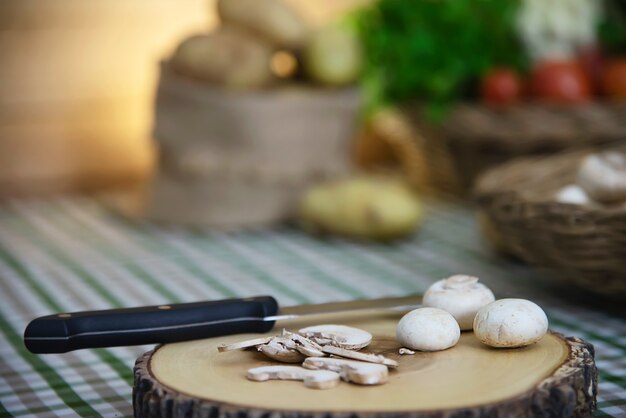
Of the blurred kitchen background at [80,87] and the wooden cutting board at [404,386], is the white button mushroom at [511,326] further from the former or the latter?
the blurred kitchen background at [80,87]

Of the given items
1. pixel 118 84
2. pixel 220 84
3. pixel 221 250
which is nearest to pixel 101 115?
pixel 118 84

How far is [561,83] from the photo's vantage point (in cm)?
162

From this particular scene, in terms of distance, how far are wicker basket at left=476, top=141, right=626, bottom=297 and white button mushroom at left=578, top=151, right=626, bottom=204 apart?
0.02 metres

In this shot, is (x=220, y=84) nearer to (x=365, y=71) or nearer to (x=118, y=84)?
(x=365, y=71)

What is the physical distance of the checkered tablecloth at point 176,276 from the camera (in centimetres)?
91

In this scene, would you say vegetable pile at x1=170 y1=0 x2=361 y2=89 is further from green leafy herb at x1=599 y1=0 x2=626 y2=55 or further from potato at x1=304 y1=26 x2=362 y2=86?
green leafy herb at x1=599 y1=0 x2=626 y2=55

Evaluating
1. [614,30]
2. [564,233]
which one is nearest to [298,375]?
[564,233]

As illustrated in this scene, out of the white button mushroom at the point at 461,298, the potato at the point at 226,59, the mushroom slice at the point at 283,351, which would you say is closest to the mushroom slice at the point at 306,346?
the mushroom slice at the point at 283,351

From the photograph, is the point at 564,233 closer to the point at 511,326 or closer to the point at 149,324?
the point at 511,326

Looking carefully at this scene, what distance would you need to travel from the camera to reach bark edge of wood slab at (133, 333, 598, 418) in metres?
0.61

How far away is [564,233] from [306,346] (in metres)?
0.41

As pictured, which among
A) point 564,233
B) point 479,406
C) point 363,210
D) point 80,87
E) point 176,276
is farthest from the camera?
point 80,87

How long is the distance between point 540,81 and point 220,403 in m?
1.16

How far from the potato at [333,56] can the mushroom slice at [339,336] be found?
919 mm
